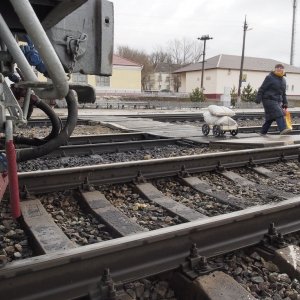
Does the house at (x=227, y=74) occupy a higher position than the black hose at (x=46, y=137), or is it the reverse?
the house at (x=227, y=74)

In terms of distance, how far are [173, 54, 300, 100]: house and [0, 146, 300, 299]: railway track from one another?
53.6 meters

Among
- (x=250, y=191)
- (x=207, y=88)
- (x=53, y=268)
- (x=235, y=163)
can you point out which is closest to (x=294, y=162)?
(x=235, y=163)

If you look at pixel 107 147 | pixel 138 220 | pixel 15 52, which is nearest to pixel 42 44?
pixel 15 52

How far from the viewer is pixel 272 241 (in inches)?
127

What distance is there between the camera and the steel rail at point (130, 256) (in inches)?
88.2

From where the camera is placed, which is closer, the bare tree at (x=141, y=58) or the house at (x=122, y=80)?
the house at (x=122, y=80)

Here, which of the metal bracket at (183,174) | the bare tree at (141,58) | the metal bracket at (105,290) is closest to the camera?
the metal bracket at (105,290)

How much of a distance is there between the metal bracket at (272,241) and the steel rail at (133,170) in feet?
6.07

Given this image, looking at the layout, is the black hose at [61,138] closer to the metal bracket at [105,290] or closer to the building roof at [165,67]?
the metal bracket at [105,290]

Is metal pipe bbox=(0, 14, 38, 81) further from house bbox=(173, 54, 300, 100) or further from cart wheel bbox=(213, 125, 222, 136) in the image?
house bbox=(173, 54, 300, 100)

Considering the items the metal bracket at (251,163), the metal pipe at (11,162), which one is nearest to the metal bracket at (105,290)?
the metal pipe at (11,162)

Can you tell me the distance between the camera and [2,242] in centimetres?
308

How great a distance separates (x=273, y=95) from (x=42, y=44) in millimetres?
8022

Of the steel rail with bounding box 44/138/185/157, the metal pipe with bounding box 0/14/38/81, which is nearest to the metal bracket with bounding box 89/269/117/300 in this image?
the metal pipe with bounding box 0/14/38/81
